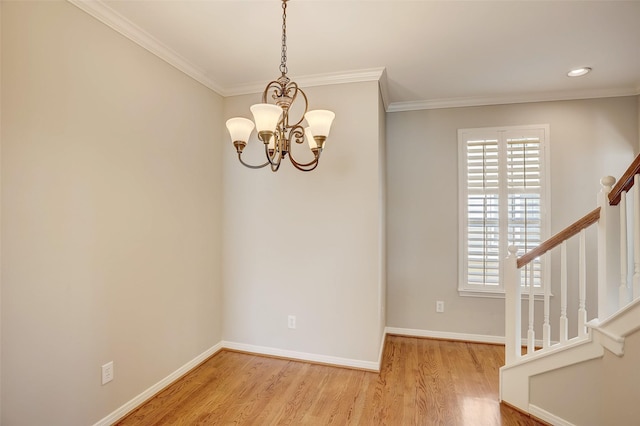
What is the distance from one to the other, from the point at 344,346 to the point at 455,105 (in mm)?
2869

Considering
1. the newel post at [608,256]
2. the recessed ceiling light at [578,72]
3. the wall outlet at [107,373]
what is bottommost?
the wall outlet at [107,373]

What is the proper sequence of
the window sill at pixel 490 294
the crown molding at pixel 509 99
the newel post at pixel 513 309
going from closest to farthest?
1. the newel post at pixel 513 309
2. the crown molding at pixel 509 99
3. the window sill at pixel 490 294

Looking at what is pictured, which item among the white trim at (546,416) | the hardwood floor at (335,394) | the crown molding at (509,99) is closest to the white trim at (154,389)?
the hardwood floor at (335,394)

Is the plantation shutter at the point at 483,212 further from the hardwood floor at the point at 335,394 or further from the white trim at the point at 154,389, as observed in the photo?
the white trim at the point at 154,389

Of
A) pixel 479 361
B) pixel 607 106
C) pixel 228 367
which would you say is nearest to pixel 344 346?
pixel 228 367

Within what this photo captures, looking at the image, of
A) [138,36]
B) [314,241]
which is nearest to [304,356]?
[314,241]

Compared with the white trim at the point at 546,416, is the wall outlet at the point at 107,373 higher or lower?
higher

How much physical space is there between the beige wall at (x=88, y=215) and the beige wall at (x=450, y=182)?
2296mm

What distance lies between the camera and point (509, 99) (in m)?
3.51

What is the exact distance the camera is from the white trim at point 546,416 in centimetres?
206

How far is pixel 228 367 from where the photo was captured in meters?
2.97

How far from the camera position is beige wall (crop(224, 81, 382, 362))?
2.94m

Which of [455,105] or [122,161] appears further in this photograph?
[455,105]

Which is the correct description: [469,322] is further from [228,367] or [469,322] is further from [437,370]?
[228,367]
